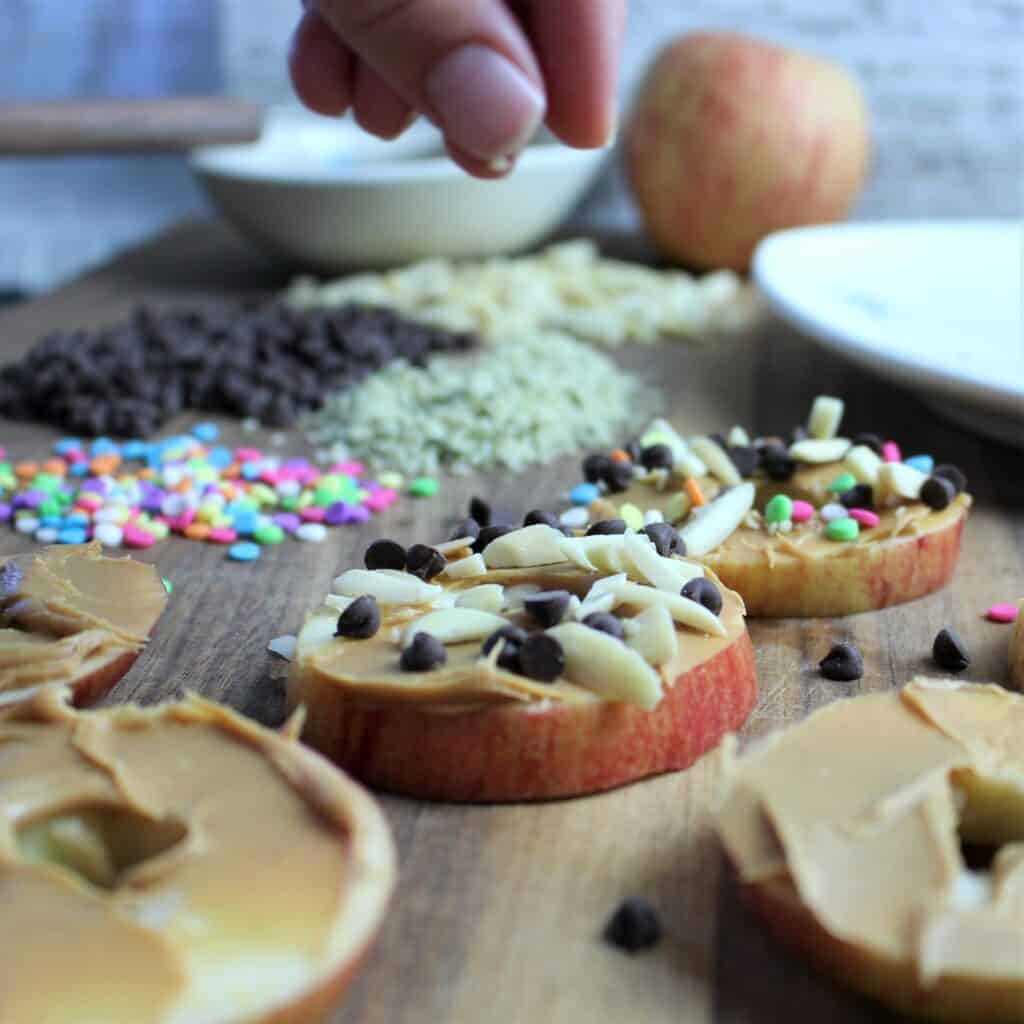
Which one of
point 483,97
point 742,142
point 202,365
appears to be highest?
point 483,97

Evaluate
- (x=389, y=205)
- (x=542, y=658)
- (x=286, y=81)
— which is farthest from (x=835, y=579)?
(x=286, y=81)

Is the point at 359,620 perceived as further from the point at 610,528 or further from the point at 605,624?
the point at 610,528

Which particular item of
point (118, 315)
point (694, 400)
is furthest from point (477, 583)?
point (118, 315)

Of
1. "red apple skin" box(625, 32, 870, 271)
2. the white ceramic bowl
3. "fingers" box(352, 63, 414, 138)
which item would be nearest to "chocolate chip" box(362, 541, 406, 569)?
"fingers" box(352, 63, 414, 138)

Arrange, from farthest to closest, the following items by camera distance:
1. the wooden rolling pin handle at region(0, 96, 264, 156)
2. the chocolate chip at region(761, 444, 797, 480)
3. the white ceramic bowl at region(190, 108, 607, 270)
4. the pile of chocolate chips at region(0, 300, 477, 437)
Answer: the white ceramic bowl at region(190, 108, 607, 270) < the wooden rolling pin handle at region(0, 96, 264, 156) < the pile of chocolate chips at region(0, 300, 477, 437) < the chocolate chip at region(761, 444, 797, 480)

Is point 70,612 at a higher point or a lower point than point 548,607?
lower

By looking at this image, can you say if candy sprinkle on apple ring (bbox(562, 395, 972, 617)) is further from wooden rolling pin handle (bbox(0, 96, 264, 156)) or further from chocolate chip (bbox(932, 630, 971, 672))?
wooden rolling pin handle (bbox(0, 96, 264, 156))
